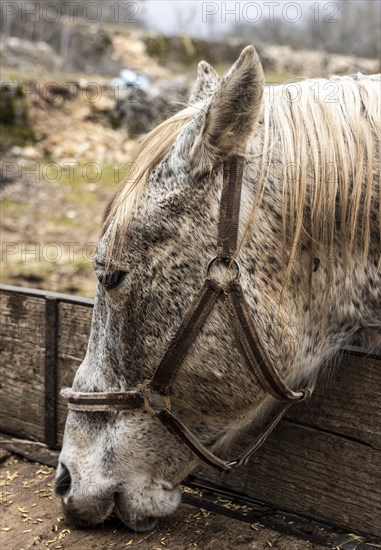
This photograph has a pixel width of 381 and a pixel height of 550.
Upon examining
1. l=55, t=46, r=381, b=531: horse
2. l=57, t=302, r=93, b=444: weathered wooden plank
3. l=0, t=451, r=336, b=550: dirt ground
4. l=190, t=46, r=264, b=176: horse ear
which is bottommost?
l=0, t=451, r=336, b=550: dirt ground

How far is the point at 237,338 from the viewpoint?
6.68 ft

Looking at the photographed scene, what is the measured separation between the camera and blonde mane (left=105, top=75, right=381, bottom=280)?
6.69 feet

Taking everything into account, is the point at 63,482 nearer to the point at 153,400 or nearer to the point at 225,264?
the point at 153,400

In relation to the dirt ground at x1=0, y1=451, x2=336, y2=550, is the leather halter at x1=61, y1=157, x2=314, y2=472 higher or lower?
higher

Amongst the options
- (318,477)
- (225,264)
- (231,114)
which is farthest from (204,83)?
(318,477)

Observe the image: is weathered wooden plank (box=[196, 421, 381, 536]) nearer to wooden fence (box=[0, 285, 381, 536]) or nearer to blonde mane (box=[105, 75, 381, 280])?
wooden fence (box=[0, 285, 381, 536])

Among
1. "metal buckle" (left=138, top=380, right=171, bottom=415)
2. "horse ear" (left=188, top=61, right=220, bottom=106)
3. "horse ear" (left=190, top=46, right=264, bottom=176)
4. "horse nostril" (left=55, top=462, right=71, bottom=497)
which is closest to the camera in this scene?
"horse ear" (left=190, top=46, right=264, bottom=176)

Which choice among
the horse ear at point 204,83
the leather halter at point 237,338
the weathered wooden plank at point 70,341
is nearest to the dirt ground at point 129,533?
the leather halter at point 237,338

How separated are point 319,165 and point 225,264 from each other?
0.41m

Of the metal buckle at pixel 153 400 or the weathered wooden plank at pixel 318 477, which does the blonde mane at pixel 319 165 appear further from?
the weathered wooden plank at pixel 318 477

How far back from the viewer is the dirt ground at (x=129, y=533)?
2.25m

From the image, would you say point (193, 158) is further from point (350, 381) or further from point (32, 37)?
point (32, 37)

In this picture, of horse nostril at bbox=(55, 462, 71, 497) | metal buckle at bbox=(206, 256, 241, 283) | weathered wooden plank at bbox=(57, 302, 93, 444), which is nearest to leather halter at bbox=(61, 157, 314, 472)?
metal buckle at bbox=(206, 256, 241, 283)

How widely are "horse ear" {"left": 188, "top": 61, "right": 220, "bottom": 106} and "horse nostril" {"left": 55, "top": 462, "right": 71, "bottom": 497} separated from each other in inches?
51.7
